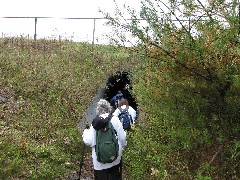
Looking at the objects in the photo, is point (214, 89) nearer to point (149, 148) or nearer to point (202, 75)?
point (202, 75)

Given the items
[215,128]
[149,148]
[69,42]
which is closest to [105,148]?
[149,148]

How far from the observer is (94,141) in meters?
6.20

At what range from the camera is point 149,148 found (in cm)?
557

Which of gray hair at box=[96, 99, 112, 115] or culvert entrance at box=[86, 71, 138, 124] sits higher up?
gray hair at box=[96, 99, 112, 115]

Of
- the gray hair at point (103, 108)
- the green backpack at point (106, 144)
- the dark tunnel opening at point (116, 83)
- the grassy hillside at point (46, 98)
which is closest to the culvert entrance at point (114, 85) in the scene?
the dark tunnel opening at point (116, 83)

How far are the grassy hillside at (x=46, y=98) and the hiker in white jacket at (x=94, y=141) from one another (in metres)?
0.81

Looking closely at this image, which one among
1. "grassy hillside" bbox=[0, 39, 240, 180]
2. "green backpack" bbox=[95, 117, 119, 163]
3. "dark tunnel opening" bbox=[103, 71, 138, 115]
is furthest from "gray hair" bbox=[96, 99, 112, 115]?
"dark tunnel opening" bbox=[103, 71, 138, 115]

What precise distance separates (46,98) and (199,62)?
360 inches

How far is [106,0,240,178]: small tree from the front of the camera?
179 inches

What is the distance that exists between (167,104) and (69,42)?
48.6 ft

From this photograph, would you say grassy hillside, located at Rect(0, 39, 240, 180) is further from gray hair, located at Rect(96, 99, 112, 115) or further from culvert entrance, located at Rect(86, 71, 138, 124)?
gray hair, located at Rect(96, 99, 112, 115)

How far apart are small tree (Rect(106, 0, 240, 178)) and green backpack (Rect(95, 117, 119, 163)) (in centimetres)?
119

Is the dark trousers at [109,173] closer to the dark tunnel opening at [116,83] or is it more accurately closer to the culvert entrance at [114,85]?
the culvert entrance at [114,85]

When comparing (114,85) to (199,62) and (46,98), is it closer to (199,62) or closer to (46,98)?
(46,98)
